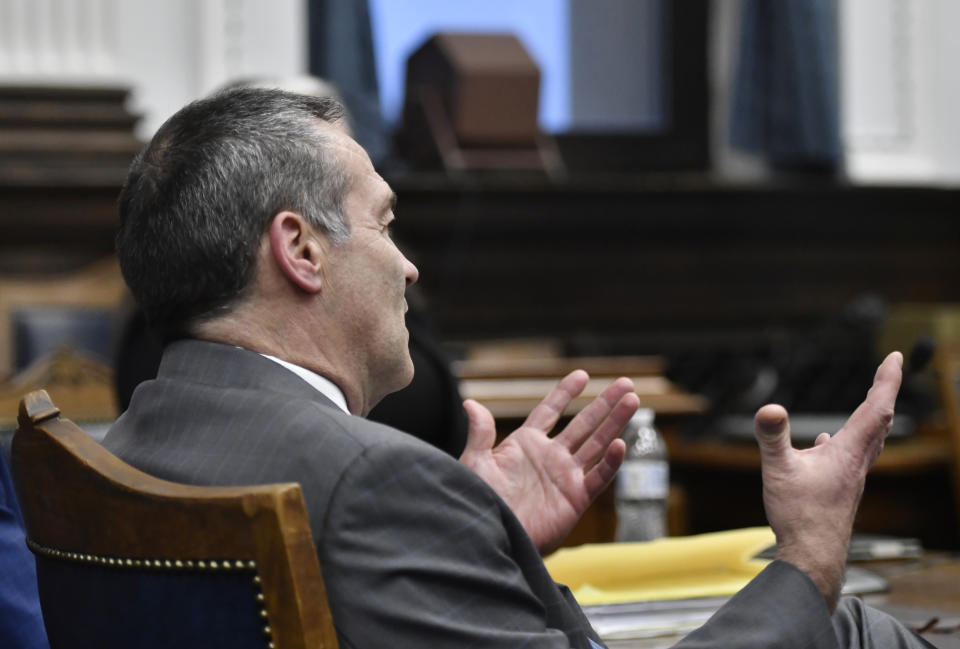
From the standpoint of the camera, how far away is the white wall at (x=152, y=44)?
14.6 feet

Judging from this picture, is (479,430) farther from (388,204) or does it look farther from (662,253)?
(662,253)

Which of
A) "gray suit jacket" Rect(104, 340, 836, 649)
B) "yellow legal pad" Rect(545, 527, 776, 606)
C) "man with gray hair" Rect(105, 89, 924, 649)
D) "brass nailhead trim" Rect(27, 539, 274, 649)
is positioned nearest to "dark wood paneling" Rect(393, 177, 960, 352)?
"yellow legal pad" Rect(545, 527, 776, 606)

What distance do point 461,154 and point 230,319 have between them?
11.8ft

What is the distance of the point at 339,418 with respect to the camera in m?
1.03

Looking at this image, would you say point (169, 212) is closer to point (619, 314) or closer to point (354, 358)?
point (354, 358)

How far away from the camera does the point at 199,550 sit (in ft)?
3.01

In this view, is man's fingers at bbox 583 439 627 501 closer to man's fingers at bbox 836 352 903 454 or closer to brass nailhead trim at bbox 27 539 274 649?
man's fingers at bbox 836 352 903 454

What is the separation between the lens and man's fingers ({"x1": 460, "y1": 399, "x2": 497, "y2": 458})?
4.76 ft

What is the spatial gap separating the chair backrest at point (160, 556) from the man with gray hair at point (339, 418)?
69 millimetres

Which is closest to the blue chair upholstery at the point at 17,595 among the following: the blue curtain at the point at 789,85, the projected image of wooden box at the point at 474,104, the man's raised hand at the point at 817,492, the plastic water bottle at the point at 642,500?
the man's raised hand at the point at 817,492

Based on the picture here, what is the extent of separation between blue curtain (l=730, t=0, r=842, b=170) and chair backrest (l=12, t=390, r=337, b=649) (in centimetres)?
431

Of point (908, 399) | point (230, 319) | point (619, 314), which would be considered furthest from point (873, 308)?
point (230, 319)

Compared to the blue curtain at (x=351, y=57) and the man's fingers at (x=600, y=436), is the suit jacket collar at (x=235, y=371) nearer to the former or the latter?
the man's fingers at (x=600, y=436)

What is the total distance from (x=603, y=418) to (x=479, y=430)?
0.14 metres
